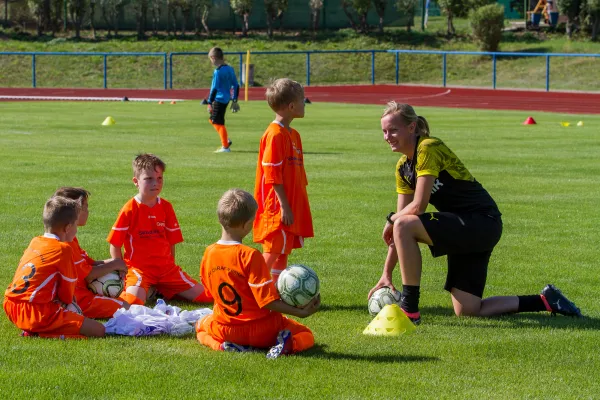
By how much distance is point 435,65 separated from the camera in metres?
54.0

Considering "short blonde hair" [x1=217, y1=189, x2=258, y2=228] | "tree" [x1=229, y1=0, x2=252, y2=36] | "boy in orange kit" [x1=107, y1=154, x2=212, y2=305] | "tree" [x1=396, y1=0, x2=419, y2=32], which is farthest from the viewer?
"tree" [x1=396, y1=0, x2=419, y2=32]

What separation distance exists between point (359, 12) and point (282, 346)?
2354 inches

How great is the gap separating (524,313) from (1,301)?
4.00 metres

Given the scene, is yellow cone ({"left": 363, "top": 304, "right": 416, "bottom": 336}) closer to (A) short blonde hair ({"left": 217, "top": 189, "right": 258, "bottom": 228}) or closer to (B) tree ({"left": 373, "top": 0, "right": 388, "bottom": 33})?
(A) short blonde hair ({"left": 217, "top": 189, "right": 258, "bottom": 228})

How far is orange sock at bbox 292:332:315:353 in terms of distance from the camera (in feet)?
20.3

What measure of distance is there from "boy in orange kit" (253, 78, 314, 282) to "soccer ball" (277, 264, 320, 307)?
1446 millimetres

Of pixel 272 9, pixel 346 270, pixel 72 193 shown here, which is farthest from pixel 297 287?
pixel 272 9

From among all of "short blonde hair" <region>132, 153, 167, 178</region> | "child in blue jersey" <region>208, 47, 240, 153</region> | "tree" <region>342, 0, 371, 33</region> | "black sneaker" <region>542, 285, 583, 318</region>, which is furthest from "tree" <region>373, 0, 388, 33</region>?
"black sneaker" <region>542, 285, 583, 318</region>

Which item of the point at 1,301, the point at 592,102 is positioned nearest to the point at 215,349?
the point at 1,301

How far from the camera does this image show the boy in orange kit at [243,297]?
5973 mm

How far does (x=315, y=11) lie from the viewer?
215 ft

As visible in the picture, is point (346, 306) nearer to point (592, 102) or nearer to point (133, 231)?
point (133, 231)

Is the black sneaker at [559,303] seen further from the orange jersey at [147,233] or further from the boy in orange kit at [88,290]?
the boy in orange kit at [88,290]

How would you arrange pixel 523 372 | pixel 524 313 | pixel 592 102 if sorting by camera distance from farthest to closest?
1. pixel 592 102
2. pixel 524 313
3. pixel 523 372
